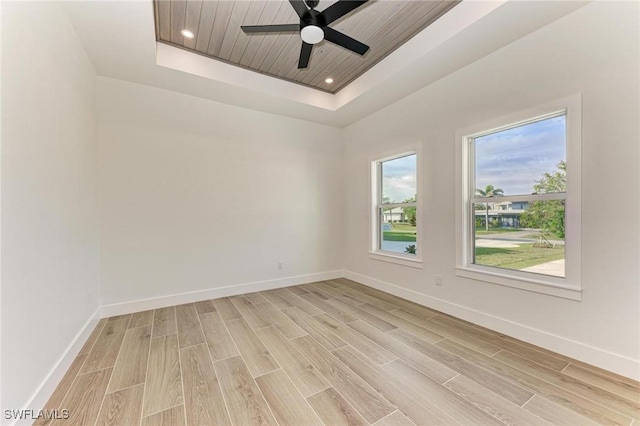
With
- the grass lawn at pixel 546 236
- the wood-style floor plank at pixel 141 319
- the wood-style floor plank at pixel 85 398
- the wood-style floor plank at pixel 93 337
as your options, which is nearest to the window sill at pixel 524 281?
the grass lawn at pixel 546 236

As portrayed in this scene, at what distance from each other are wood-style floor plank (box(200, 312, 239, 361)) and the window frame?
235cm

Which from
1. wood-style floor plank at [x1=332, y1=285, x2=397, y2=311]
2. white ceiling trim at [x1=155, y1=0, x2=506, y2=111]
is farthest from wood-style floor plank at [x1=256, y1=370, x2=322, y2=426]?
white ceiling trim at [x1=155, y1=0, x2=506, y2=111]

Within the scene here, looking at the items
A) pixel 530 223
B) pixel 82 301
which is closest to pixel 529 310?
pixel 530 223

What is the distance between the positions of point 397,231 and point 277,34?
296cm

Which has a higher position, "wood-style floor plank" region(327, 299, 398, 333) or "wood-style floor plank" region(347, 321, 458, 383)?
"wood-style floor plank" region(347, 321, 458, 383)

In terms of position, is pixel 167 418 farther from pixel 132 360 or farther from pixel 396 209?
pixel 396 209

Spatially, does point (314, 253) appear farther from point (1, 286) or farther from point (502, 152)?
point (1, 286)

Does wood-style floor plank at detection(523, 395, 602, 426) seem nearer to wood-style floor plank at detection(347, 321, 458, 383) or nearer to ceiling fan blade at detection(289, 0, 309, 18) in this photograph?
wood-style floor plank at detection(347, 321, 458, 383)

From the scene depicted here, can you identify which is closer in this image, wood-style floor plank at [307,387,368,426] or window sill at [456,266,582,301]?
wood-style floor plank at [307,387,368,426]

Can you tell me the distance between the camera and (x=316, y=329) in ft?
8.49

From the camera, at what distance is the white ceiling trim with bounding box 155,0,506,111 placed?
87.9 inches

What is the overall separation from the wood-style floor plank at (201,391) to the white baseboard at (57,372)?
743 millimetres

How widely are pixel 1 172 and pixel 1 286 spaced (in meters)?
0.55

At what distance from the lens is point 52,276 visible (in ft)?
5.77
